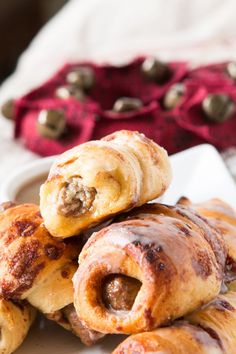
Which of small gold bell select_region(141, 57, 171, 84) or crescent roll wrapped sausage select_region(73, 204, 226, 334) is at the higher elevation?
crescent roll wrapped sausage select_region(73, 204, 226, 334)

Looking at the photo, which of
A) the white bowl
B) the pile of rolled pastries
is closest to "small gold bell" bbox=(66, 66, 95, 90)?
the white bowl

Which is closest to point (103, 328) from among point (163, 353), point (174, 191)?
point (163, 353)

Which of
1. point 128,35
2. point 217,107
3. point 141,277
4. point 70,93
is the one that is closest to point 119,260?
point 141,277

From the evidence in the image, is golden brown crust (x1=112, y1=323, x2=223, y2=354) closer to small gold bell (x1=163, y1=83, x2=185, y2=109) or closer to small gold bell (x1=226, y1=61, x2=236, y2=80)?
small gold bell (x1=163, y1=83, x2=185, y2=109)

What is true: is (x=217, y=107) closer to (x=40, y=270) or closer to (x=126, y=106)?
(x=126, y=106)

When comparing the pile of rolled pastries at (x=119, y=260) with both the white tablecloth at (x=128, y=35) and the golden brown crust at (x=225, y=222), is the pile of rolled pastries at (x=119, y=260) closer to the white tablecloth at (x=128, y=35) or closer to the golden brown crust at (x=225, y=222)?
the golden brown crust at (x=225, y=222)

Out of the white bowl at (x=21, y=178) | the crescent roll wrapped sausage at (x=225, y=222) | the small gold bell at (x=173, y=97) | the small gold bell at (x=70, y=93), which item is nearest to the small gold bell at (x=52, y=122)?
the small gold bell at (x=70, y=93)

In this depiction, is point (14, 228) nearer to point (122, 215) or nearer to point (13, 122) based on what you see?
point (122, 215)
